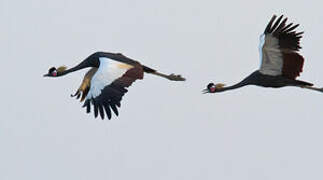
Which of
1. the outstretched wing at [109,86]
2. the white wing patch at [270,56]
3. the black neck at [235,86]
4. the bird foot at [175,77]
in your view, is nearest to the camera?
the outstretched wing at [109,86]

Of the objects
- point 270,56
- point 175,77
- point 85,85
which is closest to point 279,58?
point 270,56

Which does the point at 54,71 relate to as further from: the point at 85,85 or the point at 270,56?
the point at 270,56

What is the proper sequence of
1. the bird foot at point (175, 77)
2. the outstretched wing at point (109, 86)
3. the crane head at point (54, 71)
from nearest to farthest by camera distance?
the outstretched wing at point (109, 86), the bird foot at point (175, 77), the crane head at point (54, 71)

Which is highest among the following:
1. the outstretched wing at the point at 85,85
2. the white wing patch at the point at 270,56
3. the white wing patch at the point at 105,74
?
the white wing patch at the point at 270,56

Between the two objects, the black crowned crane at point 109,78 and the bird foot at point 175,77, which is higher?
the black crowned crane at point 109,78

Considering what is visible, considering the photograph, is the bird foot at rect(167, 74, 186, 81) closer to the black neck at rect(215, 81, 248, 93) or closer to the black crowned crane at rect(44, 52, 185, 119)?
the black crowned crane at rect(44, 52, 185, 119)

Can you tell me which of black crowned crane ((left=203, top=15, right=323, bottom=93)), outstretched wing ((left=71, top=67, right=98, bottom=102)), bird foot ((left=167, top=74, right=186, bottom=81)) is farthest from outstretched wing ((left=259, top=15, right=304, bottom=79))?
outstretched wing ((left=71, top=67, right=98, bottom=102))

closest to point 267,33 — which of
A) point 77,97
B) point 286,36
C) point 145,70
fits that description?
point 286,36

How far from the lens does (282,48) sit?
31.5 meters

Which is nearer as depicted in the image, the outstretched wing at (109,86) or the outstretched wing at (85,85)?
the outstretched wing at (109,86)

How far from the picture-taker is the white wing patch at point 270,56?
3147cm

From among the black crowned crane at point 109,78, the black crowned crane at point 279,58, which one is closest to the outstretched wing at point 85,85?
the black crowned crane at point 109,78

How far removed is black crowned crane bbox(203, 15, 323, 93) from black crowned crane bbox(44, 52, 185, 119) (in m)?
2.77

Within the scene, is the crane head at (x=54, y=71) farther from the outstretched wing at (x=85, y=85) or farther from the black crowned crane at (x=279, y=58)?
the black crowned crane at (x=279, y=58)
